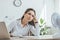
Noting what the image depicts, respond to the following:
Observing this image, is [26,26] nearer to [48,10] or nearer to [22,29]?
[22,29]

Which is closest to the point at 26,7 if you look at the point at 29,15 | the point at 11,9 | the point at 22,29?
the point at 11,9

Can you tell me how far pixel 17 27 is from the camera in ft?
7.98

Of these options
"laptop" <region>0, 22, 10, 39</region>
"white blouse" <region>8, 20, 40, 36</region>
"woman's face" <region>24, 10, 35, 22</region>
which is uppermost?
"laptop" <region>0, 22, 10, 39</region>

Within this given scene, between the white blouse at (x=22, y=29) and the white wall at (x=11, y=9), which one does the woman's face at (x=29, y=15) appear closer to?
the white blouse at (x=22, y=29)

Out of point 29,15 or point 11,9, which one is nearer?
point 29,15

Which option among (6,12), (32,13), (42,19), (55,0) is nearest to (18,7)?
(6,12)

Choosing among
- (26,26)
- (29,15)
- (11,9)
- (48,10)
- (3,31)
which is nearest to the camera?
(3,31)

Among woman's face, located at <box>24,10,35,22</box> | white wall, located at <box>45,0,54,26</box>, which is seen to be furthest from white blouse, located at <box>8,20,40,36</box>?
white wall, located at <box>45,0,54,26</box>

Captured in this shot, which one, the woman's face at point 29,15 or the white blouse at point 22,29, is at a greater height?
the woman's face at point 29,15

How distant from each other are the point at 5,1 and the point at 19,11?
1.76 ft

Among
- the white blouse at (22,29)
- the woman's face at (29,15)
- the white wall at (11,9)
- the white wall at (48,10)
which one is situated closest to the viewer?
the white blouse at (22,29)

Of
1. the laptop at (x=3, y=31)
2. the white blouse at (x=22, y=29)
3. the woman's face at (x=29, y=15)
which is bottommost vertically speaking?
the white blouse at (x=22, y=29)

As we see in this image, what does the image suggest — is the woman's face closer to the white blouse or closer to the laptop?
the white blouse

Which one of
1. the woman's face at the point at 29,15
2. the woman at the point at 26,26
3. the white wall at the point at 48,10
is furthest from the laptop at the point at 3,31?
the white wall at the point at 48,10
